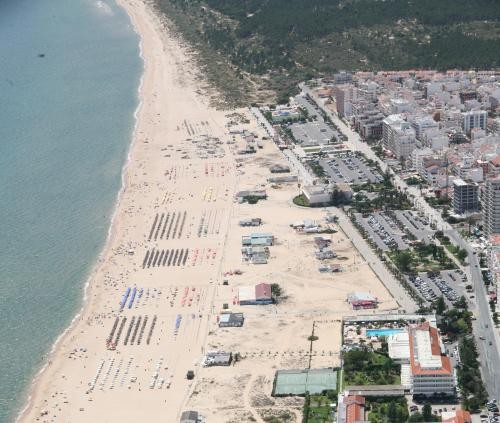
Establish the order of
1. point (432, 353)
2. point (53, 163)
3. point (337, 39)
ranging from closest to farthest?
1. point (432, 353)
2. point (53, 163)
3. point (337, 39)

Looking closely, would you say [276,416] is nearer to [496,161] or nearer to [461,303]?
[461,303]

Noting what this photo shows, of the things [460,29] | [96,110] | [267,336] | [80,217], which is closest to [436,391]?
[267,336]

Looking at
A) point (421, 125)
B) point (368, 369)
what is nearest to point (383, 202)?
point (421, 125)

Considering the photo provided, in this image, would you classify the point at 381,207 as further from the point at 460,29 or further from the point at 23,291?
the point at 460,29

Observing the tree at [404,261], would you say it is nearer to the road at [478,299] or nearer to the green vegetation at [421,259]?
the green vegetation at [421,259]

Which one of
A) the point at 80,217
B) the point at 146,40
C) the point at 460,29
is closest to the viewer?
the point at 80,217

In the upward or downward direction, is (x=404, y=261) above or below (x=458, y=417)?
below

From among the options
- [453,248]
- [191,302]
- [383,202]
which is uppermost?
[191,302]

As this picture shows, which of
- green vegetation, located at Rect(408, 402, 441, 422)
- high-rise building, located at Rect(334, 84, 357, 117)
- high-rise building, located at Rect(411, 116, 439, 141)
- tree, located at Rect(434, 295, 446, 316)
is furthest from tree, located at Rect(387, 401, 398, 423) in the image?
high-rise building, located at Rect(334, 84, 357, 117)
